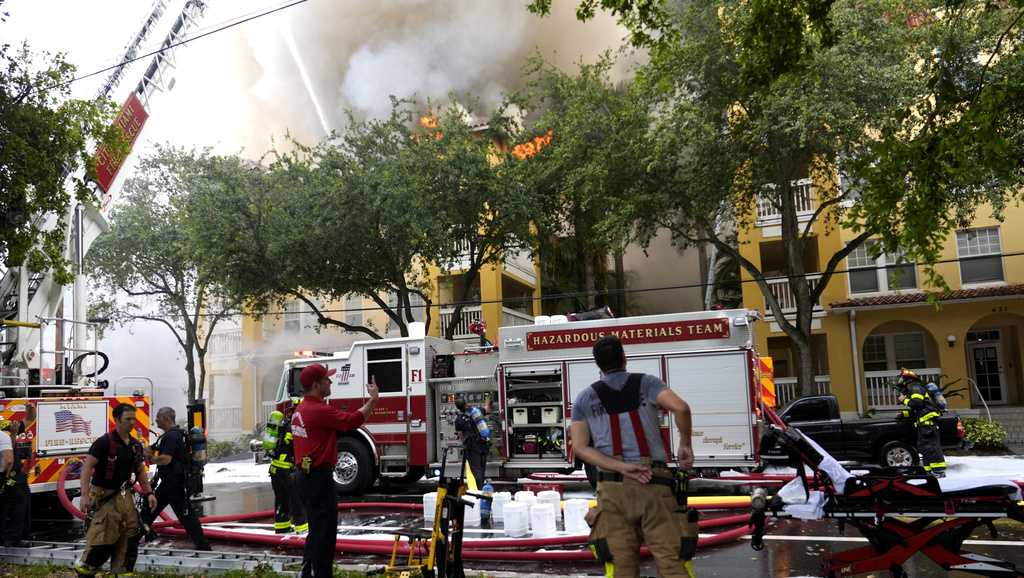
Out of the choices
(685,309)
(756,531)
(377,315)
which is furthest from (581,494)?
(685,309)

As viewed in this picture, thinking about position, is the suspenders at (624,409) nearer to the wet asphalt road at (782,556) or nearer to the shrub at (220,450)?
the wet asphalt road at (782,556)

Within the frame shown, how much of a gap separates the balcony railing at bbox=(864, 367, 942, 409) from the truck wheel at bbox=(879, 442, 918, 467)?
9539 mm

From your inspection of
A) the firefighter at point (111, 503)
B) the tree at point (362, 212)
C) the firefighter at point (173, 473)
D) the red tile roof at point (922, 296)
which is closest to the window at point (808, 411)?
the red tile roof at point (922, 296)

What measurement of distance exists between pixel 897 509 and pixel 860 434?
834cm

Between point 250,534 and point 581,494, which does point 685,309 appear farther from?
point 250,534

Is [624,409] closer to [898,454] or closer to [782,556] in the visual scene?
[782,556]

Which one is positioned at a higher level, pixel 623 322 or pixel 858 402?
pixel 623 322

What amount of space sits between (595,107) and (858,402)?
10921 millimetres

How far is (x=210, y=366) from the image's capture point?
103ft

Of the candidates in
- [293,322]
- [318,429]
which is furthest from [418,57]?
[318,429]

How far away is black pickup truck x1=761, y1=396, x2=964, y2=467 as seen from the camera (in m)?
12.7

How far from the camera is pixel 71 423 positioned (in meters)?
10.9

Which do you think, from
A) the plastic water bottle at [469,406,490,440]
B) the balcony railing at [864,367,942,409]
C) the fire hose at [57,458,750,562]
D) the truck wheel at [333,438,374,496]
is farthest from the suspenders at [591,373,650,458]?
the balcony railing at [864,367,942,409]

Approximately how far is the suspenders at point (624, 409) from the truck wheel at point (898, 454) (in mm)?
10290
